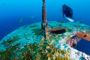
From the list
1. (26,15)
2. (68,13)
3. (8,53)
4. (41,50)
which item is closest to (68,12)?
(68,13)

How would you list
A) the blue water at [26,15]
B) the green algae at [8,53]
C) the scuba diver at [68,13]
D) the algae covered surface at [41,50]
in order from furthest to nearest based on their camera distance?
the blue water at [26,15]
the scuba diver at [68,13]
the green algae at [8,53]
the algae covered surface at [41,50]

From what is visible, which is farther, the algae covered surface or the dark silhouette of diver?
the dark silhouette of diver

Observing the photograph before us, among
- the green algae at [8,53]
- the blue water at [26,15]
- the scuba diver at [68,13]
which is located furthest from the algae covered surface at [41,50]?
the blue water at [26,15]

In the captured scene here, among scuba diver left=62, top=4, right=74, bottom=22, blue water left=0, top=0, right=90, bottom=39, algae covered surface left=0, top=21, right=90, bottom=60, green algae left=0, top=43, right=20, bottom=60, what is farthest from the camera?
blue water left=0, top=0, right=90, bottom=39

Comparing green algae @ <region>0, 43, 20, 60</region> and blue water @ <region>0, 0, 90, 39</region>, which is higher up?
green algae @ <region>0, 43, 20, 60</region>

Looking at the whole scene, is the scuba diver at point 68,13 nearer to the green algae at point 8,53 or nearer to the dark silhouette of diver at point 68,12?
the dark silhouette of diver at point 68,12

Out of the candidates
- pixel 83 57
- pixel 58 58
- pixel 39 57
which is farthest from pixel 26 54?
pixel 83 57

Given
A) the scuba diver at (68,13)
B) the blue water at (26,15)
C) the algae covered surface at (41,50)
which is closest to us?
the algae covered surface at (41,50)

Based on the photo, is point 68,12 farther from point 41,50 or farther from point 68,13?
point 41,50

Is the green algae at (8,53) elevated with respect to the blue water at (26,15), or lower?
elevated

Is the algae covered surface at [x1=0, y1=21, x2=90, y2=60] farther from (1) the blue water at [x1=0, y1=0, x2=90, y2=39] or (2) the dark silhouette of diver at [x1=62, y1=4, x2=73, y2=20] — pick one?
(1) the blue water at [x1=0, y1=0, x2=90, y2=39]

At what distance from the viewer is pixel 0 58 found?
307 centimetres

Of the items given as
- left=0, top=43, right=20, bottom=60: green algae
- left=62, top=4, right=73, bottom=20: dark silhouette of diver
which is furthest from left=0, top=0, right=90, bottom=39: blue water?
left=0, top=43, right=20, bottom=60: green algae

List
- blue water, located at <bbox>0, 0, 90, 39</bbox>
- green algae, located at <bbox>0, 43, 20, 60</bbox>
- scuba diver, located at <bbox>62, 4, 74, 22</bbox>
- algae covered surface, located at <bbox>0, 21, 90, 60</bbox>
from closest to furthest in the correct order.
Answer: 1. algae covered surface, located at <bbox>0, 21, 90, 60</bbox>
2. green algae, located at <bbox>0, 43, 20, 60</bbox>
3. scuba diver, located at <bbox>62, 4, 74, 22</bbox>
4. blue water, located at <bbox>0, 0, 90, 39</bbox>
